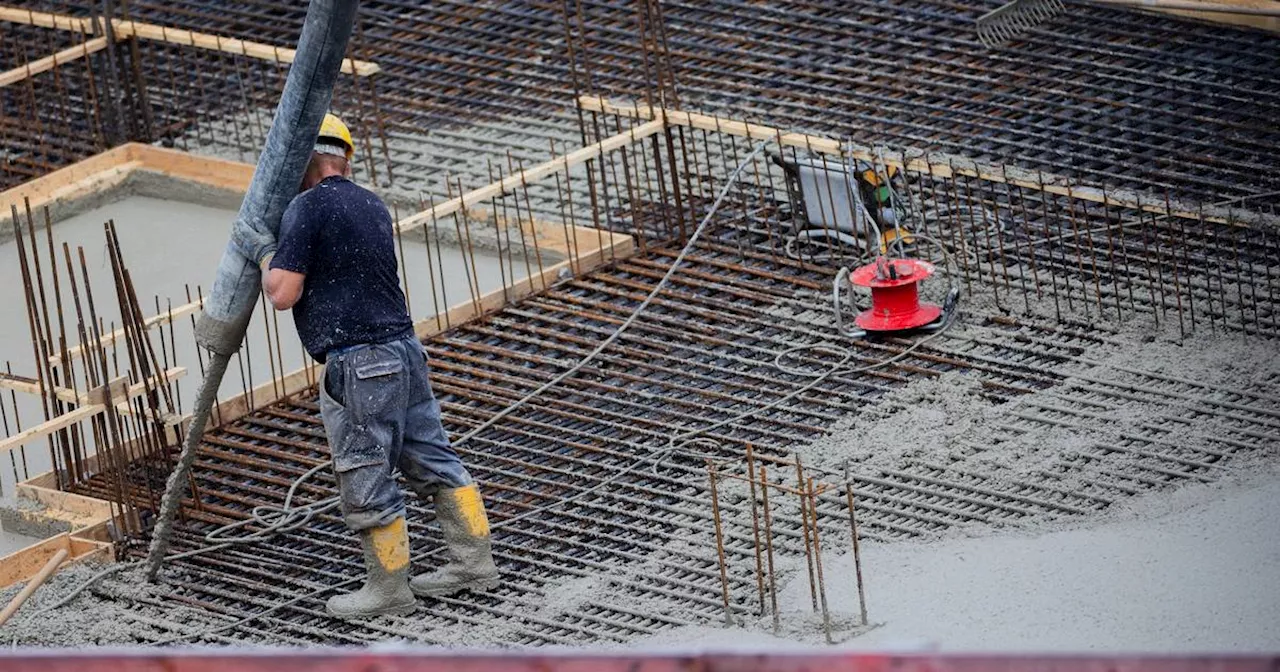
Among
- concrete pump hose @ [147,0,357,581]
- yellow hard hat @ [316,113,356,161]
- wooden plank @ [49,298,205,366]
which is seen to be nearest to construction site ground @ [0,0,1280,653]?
wooden plank @ [49,298,205,366]

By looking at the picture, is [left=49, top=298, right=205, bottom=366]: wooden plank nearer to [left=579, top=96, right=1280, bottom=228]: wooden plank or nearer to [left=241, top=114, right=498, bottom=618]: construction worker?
[left=241, top=114, right=498, bottom=618]: construction worker

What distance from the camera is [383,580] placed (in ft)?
26.6

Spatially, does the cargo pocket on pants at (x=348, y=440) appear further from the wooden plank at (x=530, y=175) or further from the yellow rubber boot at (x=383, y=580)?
the wooden plank at (x=530, y=175)

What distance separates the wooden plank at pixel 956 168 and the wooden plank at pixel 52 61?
2979 millimetres

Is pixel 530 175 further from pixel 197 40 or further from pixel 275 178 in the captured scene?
pixel 275 178

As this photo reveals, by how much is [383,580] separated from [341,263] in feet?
3.62

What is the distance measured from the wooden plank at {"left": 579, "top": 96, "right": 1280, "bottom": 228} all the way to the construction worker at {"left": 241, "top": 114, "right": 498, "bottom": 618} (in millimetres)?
3097

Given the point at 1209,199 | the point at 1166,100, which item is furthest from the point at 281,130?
the point at 1166,100

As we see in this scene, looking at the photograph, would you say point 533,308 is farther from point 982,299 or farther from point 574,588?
point 574,588

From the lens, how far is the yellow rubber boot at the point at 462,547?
812cm

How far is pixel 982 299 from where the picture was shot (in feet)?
33.8

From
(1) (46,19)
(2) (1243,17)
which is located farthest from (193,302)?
(2) (1243,17)

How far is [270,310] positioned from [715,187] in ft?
7.39

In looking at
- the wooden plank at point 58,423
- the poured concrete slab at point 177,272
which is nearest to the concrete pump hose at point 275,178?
the wooden plank at point 58,423
